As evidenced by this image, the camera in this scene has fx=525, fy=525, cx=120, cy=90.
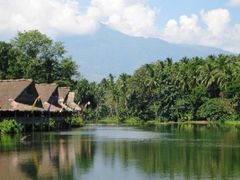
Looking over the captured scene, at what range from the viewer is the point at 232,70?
92500 mm

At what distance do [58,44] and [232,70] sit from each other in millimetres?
30814

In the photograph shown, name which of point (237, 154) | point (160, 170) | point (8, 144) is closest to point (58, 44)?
point (8, 144)

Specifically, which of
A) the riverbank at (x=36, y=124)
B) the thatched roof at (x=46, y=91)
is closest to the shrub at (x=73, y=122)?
the riverbank at (x=36, y=124)

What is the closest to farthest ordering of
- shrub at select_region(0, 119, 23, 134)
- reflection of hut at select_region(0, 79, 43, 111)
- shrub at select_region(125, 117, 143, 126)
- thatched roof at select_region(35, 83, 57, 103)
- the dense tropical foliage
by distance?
shrub at select_region(0, 119, 23, 134) → reflection of hut at select_region(0, 79, 43, 111) → thatched roof at select_region(35, 83, 57, 103) → the dense tropical foliage → shrub at select_region(125, 117, 143, 126)

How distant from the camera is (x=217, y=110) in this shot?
9088 centimetres

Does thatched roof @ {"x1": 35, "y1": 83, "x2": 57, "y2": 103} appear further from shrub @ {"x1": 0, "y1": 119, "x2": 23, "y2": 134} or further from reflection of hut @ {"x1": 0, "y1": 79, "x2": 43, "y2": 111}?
shrub @ {"x1": 0, "y1": 119, "x2": 23, "y2": 134}

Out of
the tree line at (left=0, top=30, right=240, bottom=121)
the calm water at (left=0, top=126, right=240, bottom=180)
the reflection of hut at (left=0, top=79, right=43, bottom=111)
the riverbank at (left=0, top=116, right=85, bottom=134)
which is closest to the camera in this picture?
the calm water at (left=0, top=126, right=240, bottom=180)

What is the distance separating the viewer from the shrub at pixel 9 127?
49.7 meters

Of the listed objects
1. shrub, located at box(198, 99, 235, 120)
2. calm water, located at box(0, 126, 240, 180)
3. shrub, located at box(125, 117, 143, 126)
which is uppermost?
shrub, located at box(198, 99, 235, 120)

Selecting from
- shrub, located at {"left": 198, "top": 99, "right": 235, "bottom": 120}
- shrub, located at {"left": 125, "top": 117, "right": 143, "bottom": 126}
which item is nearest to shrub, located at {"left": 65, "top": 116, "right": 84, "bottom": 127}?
shrub, located at {"left": 125, "top": 117, "right": 143, "bottom": 126}

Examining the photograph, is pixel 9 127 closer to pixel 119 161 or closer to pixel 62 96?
pixel 119 161

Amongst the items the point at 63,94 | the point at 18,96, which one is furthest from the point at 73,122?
the point at 18,96

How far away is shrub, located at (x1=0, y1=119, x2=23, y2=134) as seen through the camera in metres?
49.7

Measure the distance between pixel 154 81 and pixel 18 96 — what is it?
1962 inches
